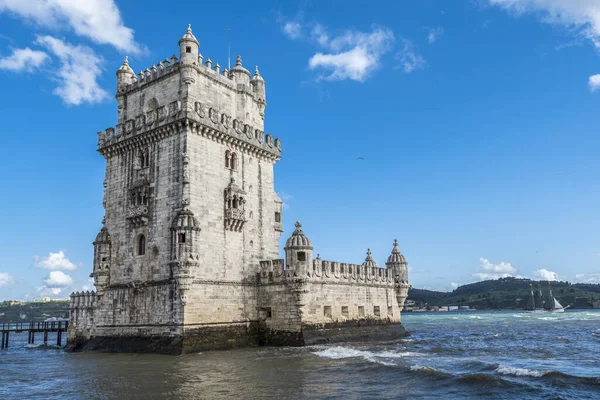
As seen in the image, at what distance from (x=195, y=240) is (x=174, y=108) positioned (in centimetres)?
854

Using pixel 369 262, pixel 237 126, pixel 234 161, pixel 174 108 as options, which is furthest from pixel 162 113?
pixel 369 262

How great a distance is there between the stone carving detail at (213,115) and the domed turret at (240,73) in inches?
190

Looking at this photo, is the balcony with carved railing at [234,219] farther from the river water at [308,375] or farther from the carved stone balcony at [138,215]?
the river water at [308,375]

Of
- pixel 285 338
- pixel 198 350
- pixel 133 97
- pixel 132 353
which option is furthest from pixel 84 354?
pixel 133 97

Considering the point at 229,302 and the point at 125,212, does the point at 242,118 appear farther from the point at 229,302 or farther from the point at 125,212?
the point at 229,302

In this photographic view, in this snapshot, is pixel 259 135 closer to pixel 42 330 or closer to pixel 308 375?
pixel 308 375

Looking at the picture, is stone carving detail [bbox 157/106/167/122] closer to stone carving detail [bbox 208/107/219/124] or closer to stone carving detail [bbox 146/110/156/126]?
stone carving detail [bbox 146/110/156/126]

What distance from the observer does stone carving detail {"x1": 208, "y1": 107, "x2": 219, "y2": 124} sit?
111 feet

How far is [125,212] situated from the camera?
3503 centimetres

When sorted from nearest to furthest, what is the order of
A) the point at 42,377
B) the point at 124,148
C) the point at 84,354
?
1. the point at 42,377
2. the point at 84,354
3. the point at 124,148

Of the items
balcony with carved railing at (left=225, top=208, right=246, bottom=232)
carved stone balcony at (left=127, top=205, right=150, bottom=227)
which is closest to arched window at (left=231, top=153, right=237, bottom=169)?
balcony with carved railing at (left=225, top=208, right=246, bottom=232)

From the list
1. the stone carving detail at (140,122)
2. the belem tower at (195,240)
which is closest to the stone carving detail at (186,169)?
the belem tower at (195,240)

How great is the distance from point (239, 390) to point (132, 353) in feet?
48.8

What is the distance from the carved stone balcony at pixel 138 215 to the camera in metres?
33.1
